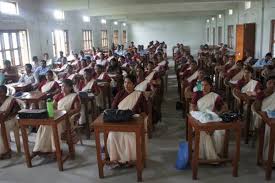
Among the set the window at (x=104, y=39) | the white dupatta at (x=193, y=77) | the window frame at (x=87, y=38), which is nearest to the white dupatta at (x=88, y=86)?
the white dupatta at (x=193, y=77)

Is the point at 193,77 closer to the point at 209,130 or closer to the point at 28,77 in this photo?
the point at 209,130

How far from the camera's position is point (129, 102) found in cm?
365

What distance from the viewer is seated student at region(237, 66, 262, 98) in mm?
4224

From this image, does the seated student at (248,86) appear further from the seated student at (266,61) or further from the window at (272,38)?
the window at (272,38)

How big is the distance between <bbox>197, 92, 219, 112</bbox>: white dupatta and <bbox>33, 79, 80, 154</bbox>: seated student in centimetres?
153

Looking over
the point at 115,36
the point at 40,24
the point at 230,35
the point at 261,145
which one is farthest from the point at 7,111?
the point at 115,36

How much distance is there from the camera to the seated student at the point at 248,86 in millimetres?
4224

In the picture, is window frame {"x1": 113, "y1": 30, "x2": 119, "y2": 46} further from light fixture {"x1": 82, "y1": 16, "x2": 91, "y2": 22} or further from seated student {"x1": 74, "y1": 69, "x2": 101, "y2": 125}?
seated student {"x1": 74, "y1": 69, "x2": 101, "y2": 125}

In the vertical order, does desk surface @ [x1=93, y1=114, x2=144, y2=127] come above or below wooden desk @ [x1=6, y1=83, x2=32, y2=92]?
below

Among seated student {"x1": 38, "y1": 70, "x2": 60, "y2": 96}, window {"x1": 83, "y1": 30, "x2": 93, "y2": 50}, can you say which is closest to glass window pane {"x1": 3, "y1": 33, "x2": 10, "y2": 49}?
seated student {"x1": 38, "y1": 70, "x2": 60, "y2": 96}

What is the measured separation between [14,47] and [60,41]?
3.42m

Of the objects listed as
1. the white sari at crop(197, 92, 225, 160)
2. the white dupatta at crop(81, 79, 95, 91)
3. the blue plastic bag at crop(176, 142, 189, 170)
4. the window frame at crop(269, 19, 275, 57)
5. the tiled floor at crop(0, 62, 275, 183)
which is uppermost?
the window frame at crop(269, 19, 275, 57)

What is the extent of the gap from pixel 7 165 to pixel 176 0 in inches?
256

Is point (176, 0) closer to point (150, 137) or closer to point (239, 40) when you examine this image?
point (239, 40)
